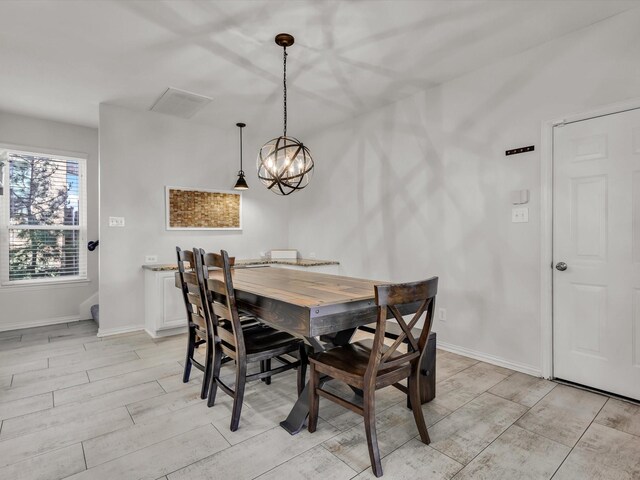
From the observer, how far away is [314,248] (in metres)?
5.05

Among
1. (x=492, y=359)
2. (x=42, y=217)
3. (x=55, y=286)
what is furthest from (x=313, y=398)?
(x=42, y=217)

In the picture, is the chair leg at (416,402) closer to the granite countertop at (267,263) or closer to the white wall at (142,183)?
the granite countertop at (267,263)

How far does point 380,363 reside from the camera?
1646 millimetres

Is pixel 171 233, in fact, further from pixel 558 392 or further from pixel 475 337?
pixel 558 392

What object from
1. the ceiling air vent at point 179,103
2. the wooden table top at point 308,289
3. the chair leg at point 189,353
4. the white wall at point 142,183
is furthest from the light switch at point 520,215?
the white wall at point 142,183

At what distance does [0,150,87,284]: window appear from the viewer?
424 cm

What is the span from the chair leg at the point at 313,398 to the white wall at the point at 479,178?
1.87 meters

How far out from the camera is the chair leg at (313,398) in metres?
1.92

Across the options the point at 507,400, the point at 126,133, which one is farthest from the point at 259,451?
the point at 126,133

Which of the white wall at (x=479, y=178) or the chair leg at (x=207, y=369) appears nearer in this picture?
the chair leg at (x=207, y=369)

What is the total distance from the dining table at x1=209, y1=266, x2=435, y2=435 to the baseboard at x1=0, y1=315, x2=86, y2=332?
132 inches

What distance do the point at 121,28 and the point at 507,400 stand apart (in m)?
3.70

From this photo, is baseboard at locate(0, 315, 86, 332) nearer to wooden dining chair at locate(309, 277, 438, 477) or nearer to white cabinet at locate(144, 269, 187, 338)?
white cabinet at locate(144, 269, 187, 338)

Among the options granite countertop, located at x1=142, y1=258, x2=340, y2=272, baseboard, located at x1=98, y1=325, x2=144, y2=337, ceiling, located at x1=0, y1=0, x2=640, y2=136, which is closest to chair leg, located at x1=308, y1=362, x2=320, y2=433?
ceiling, located at x1=0, y1=0, x2=640, y2=136
